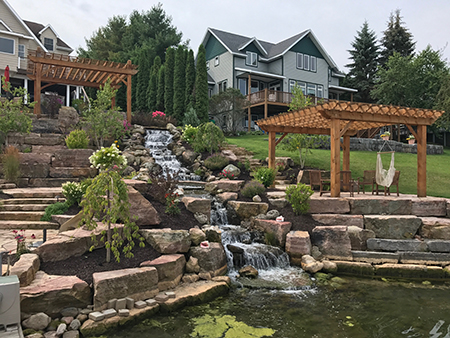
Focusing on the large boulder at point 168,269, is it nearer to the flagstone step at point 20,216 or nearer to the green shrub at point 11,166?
the flagstone step at point 20,216

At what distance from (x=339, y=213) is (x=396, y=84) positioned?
2071 centimetres

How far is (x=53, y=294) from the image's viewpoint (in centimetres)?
418

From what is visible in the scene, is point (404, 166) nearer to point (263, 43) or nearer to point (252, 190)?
point (252, 190)

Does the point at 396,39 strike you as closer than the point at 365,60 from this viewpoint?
Yes

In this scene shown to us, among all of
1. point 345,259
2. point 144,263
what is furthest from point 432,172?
point 144,263

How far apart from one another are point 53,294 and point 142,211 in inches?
93.9

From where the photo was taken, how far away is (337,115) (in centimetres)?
846

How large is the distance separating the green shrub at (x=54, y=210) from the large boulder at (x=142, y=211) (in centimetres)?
199

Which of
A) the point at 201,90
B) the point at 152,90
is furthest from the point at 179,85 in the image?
the point at 152,90

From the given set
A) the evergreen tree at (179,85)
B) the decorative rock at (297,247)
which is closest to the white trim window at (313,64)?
the evergreen tree at (179,85)

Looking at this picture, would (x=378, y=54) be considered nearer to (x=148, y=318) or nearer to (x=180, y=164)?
(x=180, y=164)

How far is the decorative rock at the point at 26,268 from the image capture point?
4.18 metres

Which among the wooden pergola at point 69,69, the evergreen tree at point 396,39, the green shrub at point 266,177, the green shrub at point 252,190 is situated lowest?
the green shrub at point 252,190

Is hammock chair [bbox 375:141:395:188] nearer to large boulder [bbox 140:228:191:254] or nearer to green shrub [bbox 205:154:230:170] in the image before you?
green shrub [bbox 205:154:230:170]
